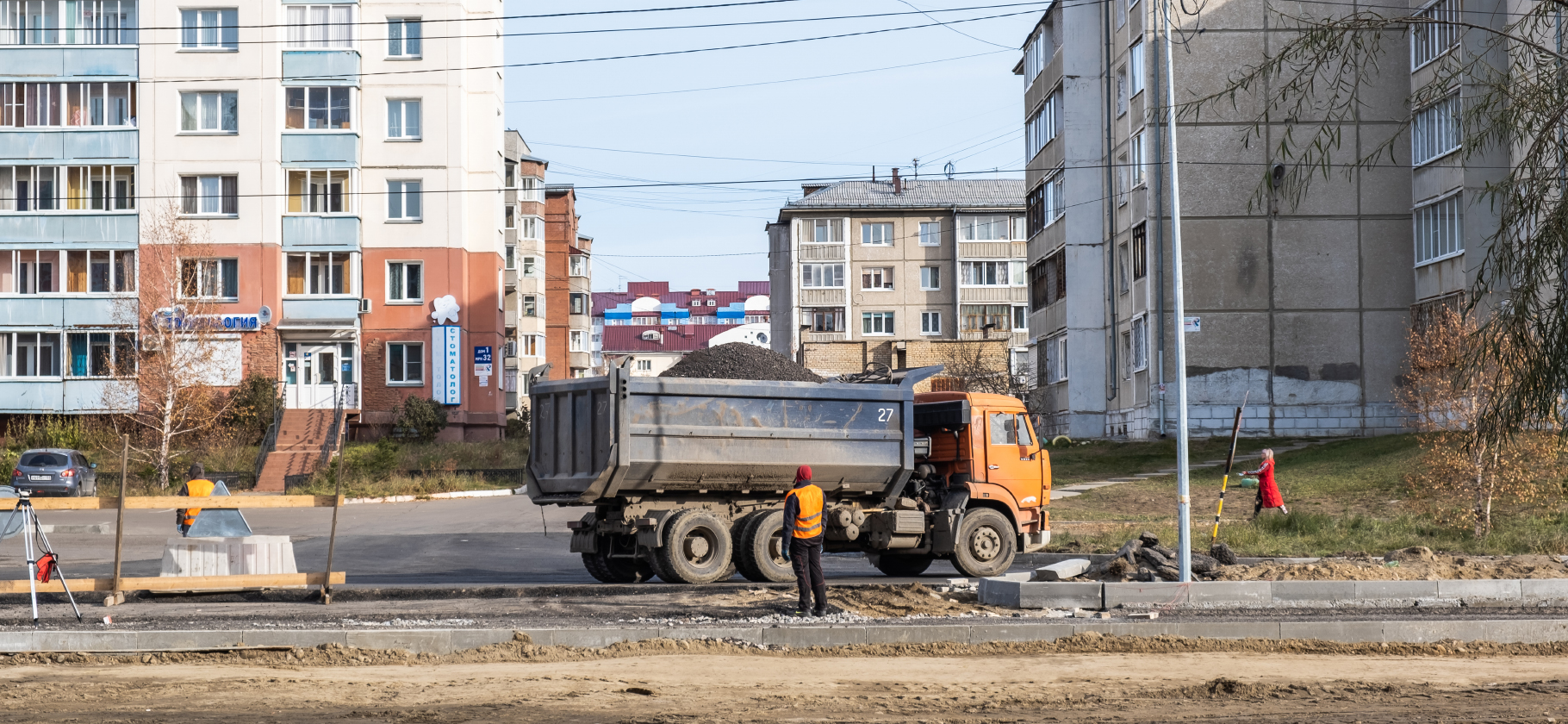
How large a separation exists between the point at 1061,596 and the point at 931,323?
73776 mm

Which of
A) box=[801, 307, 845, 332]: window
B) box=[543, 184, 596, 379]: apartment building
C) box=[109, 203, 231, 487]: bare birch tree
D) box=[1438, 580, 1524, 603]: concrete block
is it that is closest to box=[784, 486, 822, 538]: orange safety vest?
box=[1438, 580, 1524, 603]: concrete block

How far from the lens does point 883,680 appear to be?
413 inches

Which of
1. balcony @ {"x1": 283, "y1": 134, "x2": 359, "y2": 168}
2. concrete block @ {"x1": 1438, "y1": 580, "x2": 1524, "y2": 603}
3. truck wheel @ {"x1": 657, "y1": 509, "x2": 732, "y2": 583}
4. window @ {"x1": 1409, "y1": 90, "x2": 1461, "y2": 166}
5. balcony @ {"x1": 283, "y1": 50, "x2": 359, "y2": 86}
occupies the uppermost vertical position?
balcony @ {"x1": 283, "y1": 50, "x2": 359, "y2": 86}

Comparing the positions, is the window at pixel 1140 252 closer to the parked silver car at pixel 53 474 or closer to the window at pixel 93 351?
the parked silver car at pixel 53 474

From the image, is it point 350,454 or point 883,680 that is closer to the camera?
point 883,680

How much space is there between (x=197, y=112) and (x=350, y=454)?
1527cm

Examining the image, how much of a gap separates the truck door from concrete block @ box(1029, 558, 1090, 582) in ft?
7.27

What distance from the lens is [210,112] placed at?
160 feet

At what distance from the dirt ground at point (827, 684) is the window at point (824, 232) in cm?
7645

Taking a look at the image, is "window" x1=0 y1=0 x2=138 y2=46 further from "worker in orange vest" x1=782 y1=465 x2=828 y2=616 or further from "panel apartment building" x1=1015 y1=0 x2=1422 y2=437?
"worker in orange vest" x1=782 y1=465 x2=828 y2=616

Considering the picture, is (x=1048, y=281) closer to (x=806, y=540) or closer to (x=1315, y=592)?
(x=1315, y=592)

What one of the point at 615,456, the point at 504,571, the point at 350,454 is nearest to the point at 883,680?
the point at 615,456

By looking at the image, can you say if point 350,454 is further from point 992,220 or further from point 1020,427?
point 992,220

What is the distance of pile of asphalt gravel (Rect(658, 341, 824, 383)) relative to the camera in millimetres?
20219
